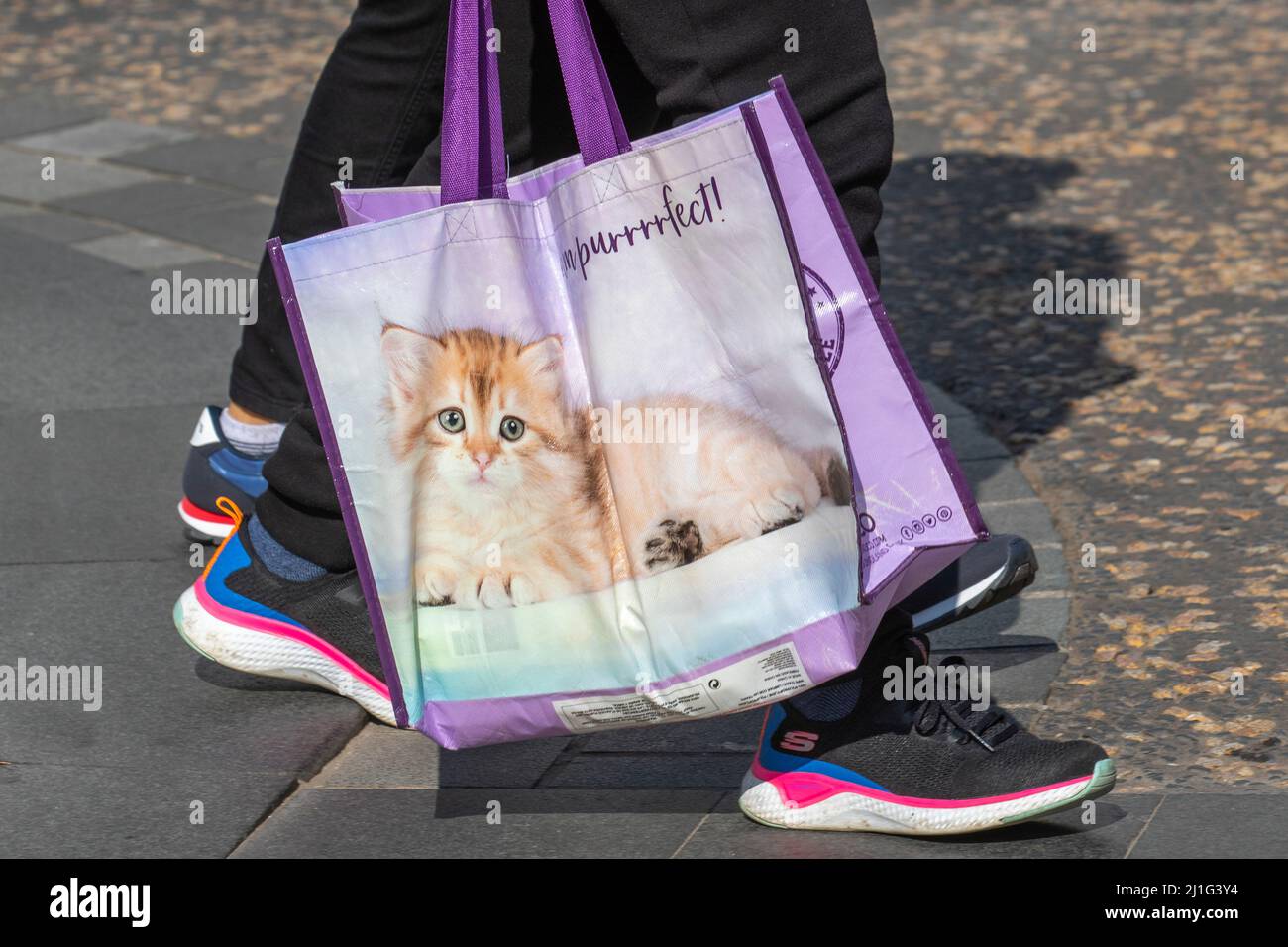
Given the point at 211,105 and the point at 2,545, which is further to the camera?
the point at 211,105

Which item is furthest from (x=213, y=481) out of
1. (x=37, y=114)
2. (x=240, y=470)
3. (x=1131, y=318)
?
(x=37, y=114)

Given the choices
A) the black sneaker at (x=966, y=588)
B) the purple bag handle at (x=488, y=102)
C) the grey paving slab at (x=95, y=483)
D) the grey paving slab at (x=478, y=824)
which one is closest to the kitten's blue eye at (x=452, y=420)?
the purple bag handle at (x=488, y=102)

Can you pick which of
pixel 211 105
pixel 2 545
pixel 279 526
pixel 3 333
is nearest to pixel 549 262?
pixel 279 526

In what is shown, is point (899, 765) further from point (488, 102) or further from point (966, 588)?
point (488, 102)

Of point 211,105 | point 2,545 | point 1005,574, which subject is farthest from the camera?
point 211,105

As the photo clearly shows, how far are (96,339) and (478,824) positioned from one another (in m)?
2.59

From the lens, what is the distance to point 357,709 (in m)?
2.76

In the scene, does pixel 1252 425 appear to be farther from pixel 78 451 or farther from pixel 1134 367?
pixel 78 451

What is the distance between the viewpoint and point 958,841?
7.66 feet

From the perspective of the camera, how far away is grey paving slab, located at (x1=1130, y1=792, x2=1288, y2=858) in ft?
7.32

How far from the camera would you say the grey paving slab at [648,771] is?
2.51 metres

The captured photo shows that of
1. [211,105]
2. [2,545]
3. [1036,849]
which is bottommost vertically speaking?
[1036,849]

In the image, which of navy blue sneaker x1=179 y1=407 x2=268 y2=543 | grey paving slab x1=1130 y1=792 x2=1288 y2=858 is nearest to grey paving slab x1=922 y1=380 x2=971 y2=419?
navy blue sneaker x1=179 y1=407 x2=268 y2=543

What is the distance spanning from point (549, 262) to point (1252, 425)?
2254mm
